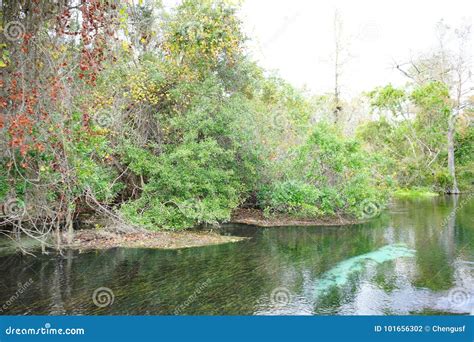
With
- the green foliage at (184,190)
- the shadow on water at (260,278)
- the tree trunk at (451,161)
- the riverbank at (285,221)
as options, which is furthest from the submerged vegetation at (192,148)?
the tree trunk at (451,161)

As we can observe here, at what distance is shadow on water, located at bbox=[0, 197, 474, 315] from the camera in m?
6.90

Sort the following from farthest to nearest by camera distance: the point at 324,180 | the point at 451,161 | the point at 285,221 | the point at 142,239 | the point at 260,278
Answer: the point at 451,161
the point at 324,180
the point at 285,221
the point at 142,239
the point at 260,278

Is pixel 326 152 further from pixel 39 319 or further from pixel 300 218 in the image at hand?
pixel 39 319

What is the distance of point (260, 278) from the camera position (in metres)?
8.62

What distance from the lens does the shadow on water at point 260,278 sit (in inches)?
272

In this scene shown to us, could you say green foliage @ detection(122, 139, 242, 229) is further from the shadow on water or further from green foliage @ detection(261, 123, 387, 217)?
green foliage @ detection(261, 123, 387, 217)

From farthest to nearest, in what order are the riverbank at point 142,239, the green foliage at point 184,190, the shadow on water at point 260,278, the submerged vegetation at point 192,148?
the green foliage at point 184,190, the riverbank at point 142,239, the submerged vegetation at point 192,148, the shadow on water at point 260,278

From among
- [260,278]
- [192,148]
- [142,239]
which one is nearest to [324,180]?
[192,148]

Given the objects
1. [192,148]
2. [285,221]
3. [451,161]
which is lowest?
[285,221]

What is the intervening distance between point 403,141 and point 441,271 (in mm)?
25749

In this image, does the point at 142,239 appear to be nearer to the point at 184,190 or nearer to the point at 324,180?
the point at 184,190

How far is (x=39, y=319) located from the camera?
6.16m

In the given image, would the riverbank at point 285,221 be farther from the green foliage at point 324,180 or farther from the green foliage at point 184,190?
the green foliage at point 184,190

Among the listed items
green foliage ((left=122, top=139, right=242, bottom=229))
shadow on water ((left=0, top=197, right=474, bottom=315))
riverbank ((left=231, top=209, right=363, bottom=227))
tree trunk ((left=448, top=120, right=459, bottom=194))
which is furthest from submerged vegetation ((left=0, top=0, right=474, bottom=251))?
tree trunk ((left=448, top=120, right=459, bottom=194))
